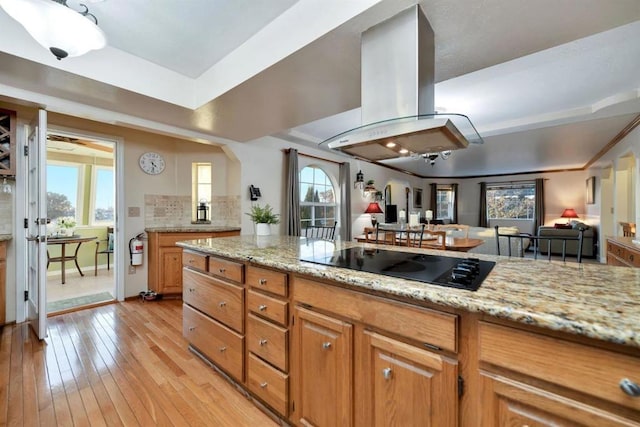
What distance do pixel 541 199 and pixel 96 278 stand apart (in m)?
11.3

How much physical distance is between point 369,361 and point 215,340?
1.27 meters

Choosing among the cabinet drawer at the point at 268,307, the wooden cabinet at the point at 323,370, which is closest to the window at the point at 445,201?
the cabinet drawer at the point at 268,307

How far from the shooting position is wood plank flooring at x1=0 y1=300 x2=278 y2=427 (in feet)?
5.14

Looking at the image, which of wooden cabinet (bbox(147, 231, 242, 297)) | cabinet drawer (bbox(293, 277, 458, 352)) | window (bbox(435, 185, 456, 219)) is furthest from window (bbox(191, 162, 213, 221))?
window (bbox(435, 185, 456, 219))

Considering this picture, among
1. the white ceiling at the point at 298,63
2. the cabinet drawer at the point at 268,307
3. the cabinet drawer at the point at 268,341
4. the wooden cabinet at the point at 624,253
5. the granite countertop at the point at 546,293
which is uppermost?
the white ceiling at the point at 298,63

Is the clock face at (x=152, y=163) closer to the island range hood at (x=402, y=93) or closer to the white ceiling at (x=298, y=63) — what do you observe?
the white ceiling at (x=298, y=63)

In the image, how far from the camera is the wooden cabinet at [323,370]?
46.8 inches

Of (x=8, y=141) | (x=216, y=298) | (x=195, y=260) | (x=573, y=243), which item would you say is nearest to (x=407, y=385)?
(x=216, y=298)

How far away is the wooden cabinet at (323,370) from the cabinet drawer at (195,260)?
3.17ft

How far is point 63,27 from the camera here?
135cm

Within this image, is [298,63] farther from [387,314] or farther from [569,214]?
[569,214]

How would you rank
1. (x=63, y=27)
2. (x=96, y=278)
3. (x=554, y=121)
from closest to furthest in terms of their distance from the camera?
(x=63, y=27)
(x=554, y=121)
(x=96, y=278)

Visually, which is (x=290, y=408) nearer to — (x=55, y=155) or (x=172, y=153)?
(x=172, y=153)

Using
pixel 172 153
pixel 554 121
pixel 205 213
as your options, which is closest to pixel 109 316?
pixel 205 213
